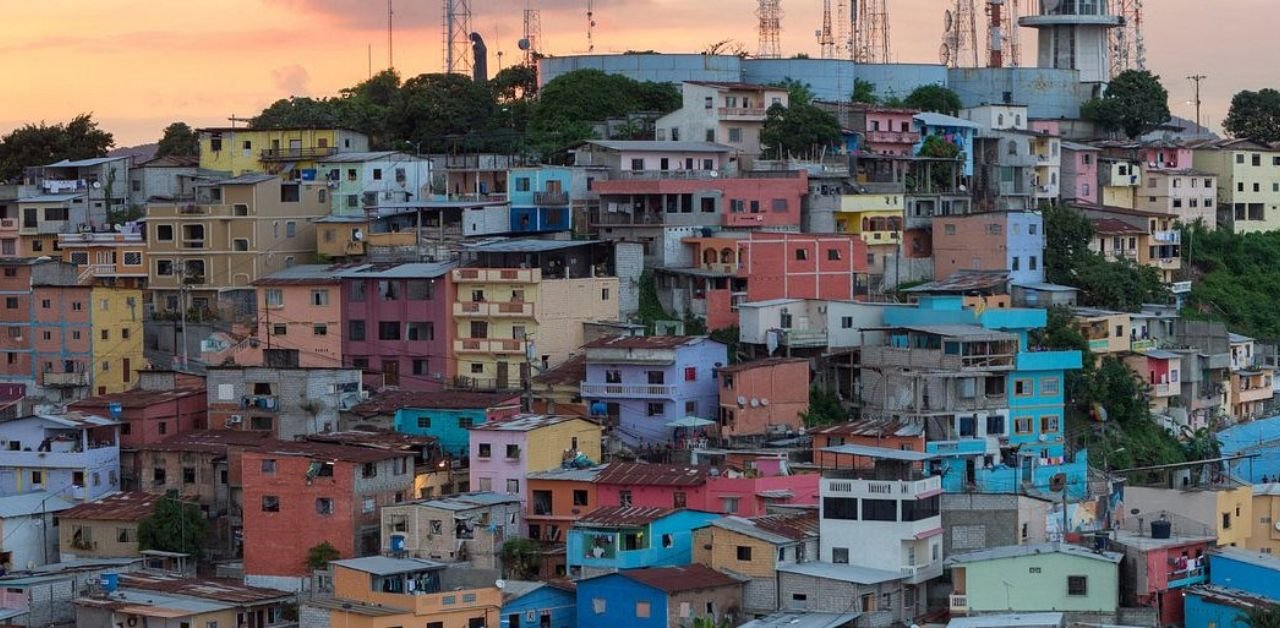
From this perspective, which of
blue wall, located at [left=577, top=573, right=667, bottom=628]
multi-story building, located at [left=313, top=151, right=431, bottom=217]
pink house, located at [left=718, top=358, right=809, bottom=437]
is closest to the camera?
blue wall, located at [left=577, top=573, right=667, bottom=628]

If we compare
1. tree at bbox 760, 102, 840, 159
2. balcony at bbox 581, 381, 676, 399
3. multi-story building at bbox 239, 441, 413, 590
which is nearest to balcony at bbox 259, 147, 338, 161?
tree at bbox 760, 102, 840, 159

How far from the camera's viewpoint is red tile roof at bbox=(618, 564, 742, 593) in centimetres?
2986

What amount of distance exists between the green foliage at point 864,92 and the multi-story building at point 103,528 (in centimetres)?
1979

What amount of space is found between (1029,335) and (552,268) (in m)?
7.23

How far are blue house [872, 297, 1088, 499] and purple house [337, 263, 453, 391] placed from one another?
21.9 feet

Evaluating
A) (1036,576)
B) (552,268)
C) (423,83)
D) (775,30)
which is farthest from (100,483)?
(775,30)

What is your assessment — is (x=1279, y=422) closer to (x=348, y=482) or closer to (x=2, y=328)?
(x=348, y=482)

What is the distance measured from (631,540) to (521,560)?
1.53 metres

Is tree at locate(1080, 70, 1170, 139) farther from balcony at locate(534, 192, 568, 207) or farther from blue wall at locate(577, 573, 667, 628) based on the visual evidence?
blue wall at locate(577, 573, 667, 628)

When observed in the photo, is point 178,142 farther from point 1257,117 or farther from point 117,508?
point 1257,117

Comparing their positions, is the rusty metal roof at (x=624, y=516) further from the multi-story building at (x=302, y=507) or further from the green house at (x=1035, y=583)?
the green house at (x=1035, y=583)

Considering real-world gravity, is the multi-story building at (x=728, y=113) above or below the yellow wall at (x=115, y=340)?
above

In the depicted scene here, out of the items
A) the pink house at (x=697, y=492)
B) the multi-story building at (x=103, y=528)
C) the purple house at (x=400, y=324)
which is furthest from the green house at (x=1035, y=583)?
the multi-story building at (x=103, y=528)

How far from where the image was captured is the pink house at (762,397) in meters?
36.3
